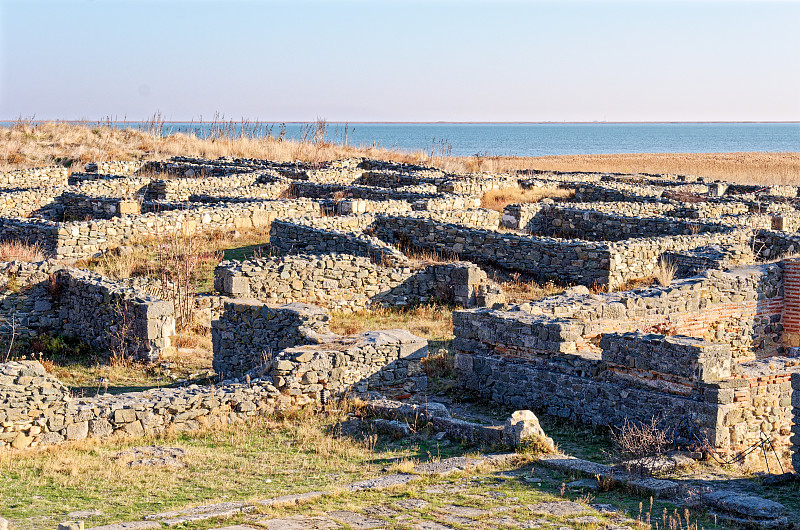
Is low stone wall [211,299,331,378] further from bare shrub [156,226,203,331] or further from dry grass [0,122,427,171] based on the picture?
dry grass [0,122,427,171]

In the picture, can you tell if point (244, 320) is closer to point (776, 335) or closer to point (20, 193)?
point (776, 335)

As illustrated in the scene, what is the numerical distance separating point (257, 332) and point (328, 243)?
760cm

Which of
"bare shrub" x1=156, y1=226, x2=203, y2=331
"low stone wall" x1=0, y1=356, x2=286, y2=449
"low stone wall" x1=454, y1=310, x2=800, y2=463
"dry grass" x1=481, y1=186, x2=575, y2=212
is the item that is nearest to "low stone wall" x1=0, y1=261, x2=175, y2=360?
"bare shrub" x1=156, y1=226, x2=203, y2=331

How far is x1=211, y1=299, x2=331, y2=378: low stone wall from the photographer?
44.5 ft

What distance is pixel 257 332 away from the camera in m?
14.2

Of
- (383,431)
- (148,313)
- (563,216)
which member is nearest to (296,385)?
(383,431)

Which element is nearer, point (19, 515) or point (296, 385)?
point (19, 515)

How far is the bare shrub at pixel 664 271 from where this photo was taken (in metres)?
18.9

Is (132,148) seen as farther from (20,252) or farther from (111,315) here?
(111,315)

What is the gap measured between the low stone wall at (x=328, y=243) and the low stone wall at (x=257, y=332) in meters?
5.25

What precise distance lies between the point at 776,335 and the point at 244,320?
30.5 ft

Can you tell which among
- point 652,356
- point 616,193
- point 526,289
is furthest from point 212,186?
point 652,356

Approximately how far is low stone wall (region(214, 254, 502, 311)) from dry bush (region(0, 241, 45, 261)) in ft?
17.6

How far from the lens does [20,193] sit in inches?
1155
